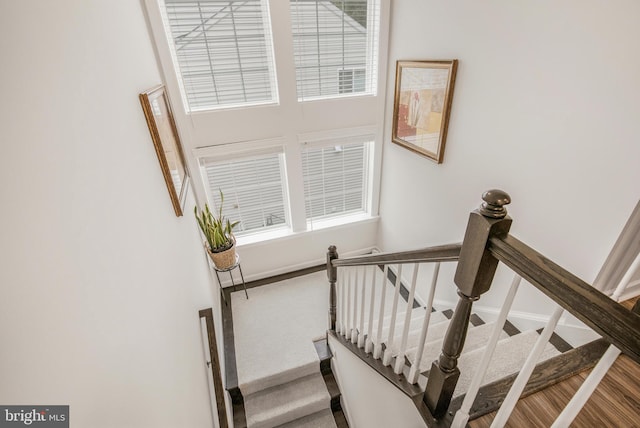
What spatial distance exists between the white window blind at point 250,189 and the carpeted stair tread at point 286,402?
174cm

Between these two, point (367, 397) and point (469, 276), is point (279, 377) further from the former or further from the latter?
point (469, 276)

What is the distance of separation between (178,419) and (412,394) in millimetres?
936

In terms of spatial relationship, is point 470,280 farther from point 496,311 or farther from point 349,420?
point 349,420

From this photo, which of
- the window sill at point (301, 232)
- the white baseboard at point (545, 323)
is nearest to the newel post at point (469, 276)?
the white baseboard at point (545, 323)

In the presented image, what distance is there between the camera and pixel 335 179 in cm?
360

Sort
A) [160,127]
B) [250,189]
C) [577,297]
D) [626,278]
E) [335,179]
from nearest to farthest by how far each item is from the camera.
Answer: [577,297] → [626,278] → [160,127] → [250,189] → [335,179]

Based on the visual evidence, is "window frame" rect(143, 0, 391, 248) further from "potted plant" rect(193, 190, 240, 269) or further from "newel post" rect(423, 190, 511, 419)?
"newel post" rect(423, 190, 511, 419)

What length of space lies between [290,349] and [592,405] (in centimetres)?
231

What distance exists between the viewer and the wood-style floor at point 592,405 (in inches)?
37.0

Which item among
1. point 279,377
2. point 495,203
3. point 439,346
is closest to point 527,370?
point 495,203

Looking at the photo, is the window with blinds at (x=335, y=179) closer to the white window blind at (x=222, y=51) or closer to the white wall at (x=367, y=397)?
the white window blind at (x=222, y=51)

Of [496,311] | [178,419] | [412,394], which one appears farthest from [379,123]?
[178,419]

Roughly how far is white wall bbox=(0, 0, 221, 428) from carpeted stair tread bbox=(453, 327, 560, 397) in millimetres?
1363

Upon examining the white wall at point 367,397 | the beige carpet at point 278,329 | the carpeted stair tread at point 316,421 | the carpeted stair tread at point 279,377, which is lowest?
the carpeted stair tread at point 316,421
